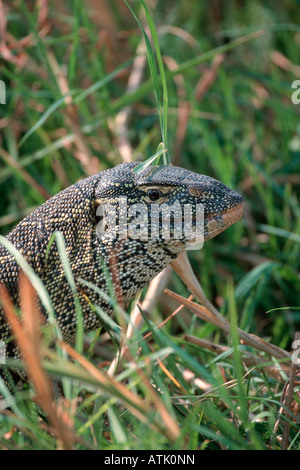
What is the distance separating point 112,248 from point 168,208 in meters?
0.26

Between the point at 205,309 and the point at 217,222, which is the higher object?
the point at 217,222

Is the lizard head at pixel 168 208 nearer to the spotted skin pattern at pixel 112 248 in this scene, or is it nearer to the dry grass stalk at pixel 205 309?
the spotted skin pattern at pixel 112 248

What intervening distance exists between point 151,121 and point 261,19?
5.95 feet

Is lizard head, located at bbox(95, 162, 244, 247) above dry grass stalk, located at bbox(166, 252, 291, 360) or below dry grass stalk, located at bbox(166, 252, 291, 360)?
above

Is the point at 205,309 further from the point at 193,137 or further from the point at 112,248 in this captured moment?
the point at 193,137

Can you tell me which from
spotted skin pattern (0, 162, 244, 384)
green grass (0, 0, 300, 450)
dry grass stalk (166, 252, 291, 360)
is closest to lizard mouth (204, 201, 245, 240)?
spotted skin pattern (0, 162, 244, 384)

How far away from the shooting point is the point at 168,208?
7.36 feet

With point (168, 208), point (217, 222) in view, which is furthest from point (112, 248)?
point (217, 222)

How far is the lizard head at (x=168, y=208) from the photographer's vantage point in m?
2.23

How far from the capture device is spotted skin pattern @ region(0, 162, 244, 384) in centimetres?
224

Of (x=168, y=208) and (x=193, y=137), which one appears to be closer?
(x=168, y=208)

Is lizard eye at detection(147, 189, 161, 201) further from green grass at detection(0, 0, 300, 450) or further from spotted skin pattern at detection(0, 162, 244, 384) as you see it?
green grass at detection(0, 0, 300, 450)
